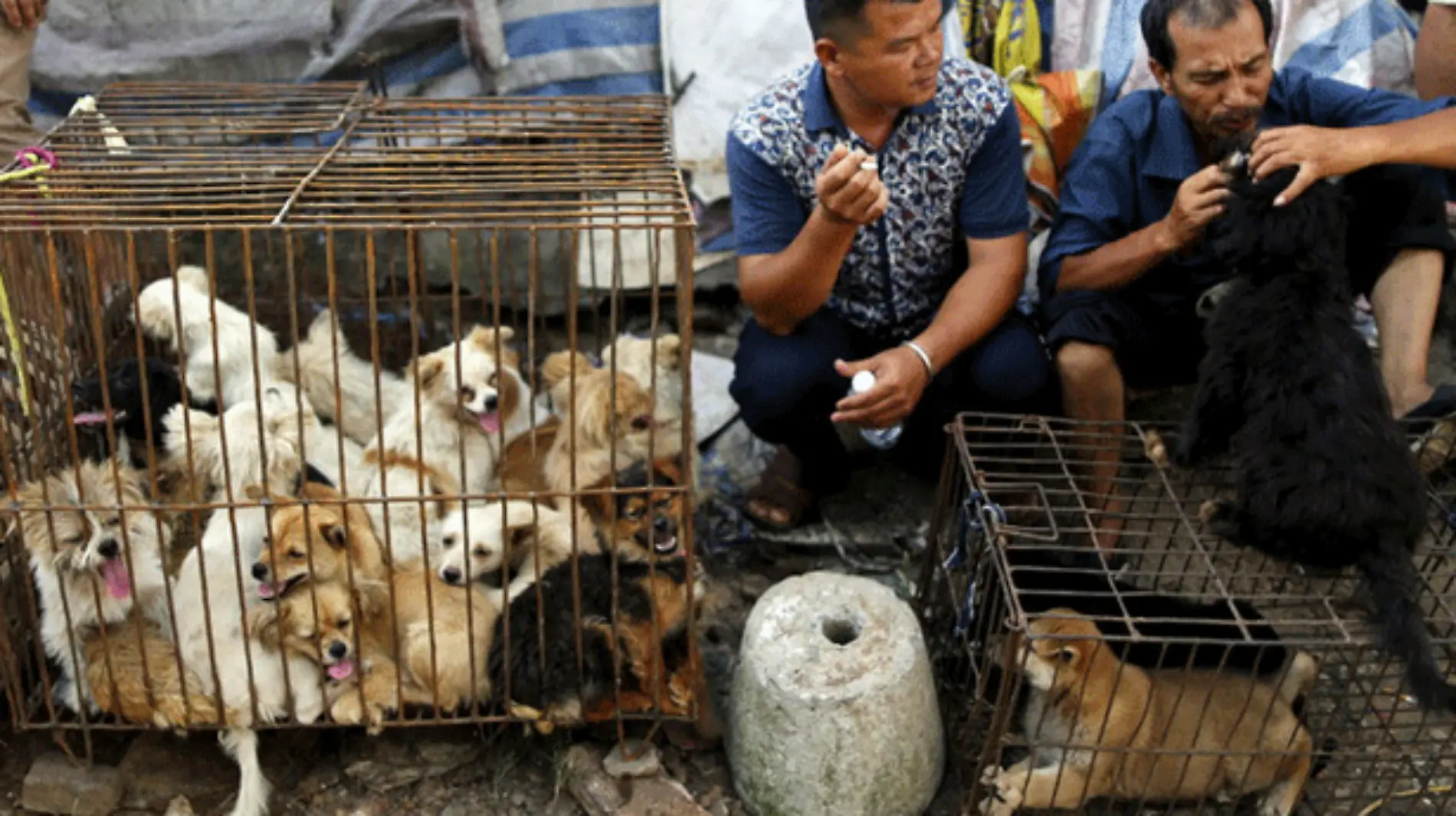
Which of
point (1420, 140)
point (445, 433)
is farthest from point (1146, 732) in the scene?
point (445, 433)

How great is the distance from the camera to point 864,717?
2609mm

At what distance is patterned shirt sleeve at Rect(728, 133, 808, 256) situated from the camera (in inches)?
127

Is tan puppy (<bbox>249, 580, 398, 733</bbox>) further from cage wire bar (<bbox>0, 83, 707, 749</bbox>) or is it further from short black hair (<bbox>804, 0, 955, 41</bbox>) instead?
short black hair (<bbox>804, 0, 955, 41</bbox>)

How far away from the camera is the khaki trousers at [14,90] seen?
3805 mm

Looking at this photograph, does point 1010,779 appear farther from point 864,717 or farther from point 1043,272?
point 1043,272

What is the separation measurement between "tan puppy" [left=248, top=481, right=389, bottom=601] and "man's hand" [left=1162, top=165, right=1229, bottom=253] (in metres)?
1.94

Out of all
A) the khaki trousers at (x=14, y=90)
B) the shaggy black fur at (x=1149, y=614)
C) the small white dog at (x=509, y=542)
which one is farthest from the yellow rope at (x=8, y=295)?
the shaggy black fur at (x=1149, y=614)

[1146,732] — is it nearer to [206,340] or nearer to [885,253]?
[885,253]

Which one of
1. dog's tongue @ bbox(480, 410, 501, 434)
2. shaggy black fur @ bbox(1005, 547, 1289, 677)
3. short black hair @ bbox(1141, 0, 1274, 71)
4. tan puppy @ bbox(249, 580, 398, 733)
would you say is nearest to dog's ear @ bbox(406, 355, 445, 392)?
dog's tongue @ bbox(480, 410, 501, 434)

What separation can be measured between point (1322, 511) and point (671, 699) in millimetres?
1395

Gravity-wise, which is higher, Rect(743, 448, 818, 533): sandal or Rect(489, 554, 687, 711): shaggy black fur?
Rect(489, 554, 687, 711): shaggy black fur

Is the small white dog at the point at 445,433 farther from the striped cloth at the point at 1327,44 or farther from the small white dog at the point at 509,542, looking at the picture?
the striped cloth at the point at 1327,44

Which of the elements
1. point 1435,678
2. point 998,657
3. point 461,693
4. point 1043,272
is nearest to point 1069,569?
point 998,657

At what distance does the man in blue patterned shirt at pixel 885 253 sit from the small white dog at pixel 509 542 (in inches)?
26.5
